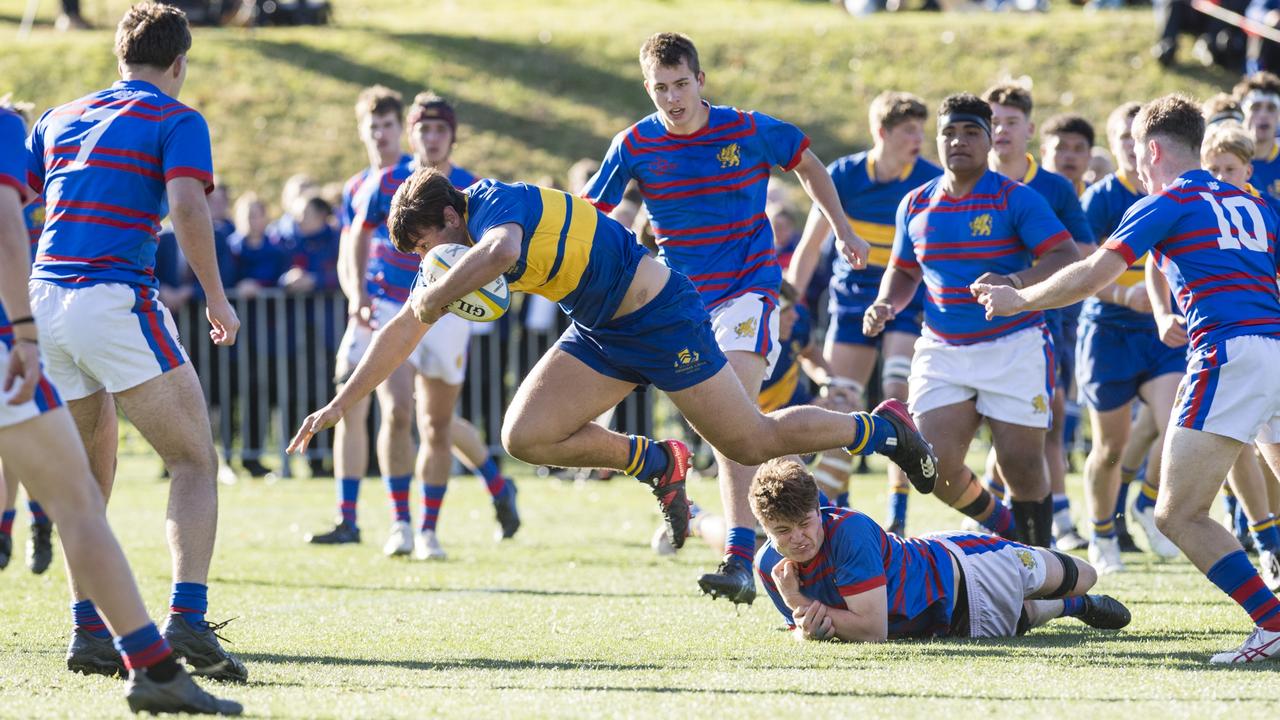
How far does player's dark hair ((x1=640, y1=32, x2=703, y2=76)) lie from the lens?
7.01 meters

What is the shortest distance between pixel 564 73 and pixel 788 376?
1882 centimetres

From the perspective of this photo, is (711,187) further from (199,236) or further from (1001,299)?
(199,236)

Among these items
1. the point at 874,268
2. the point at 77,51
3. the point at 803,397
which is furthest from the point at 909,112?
the point at 77,51

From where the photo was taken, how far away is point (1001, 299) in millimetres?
5789

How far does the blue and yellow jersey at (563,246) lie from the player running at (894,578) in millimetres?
900

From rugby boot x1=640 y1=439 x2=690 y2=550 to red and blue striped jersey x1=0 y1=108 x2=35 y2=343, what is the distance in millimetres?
2943

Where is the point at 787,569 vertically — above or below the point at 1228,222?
below

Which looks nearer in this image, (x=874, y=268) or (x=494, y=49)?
(x=874, y=268)

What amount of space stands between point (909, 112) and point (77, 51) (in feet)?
71.3

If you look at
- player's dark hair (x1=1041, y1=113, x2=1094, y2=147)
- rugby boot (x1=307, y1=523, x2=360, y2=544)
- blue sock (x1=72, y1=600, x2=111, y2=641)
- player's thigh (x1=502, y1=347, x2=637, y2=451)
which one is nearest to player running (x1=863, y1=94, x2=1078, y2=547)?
player's thigh (x1=502, y1=347, x2=637, y2=451)

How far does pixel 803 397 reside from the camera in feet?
29.9

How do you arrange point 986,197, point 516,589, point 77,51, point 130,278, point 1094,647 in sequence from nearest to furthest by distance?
point 130,278 → point 1094,647 → point 986,197 → point 516,589 → point 77,51

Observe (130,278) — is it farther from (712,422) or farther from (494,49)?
(494,49)

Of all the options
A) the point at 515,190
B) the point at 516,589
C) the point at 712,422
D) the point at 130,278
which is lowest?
the point at 516,589
